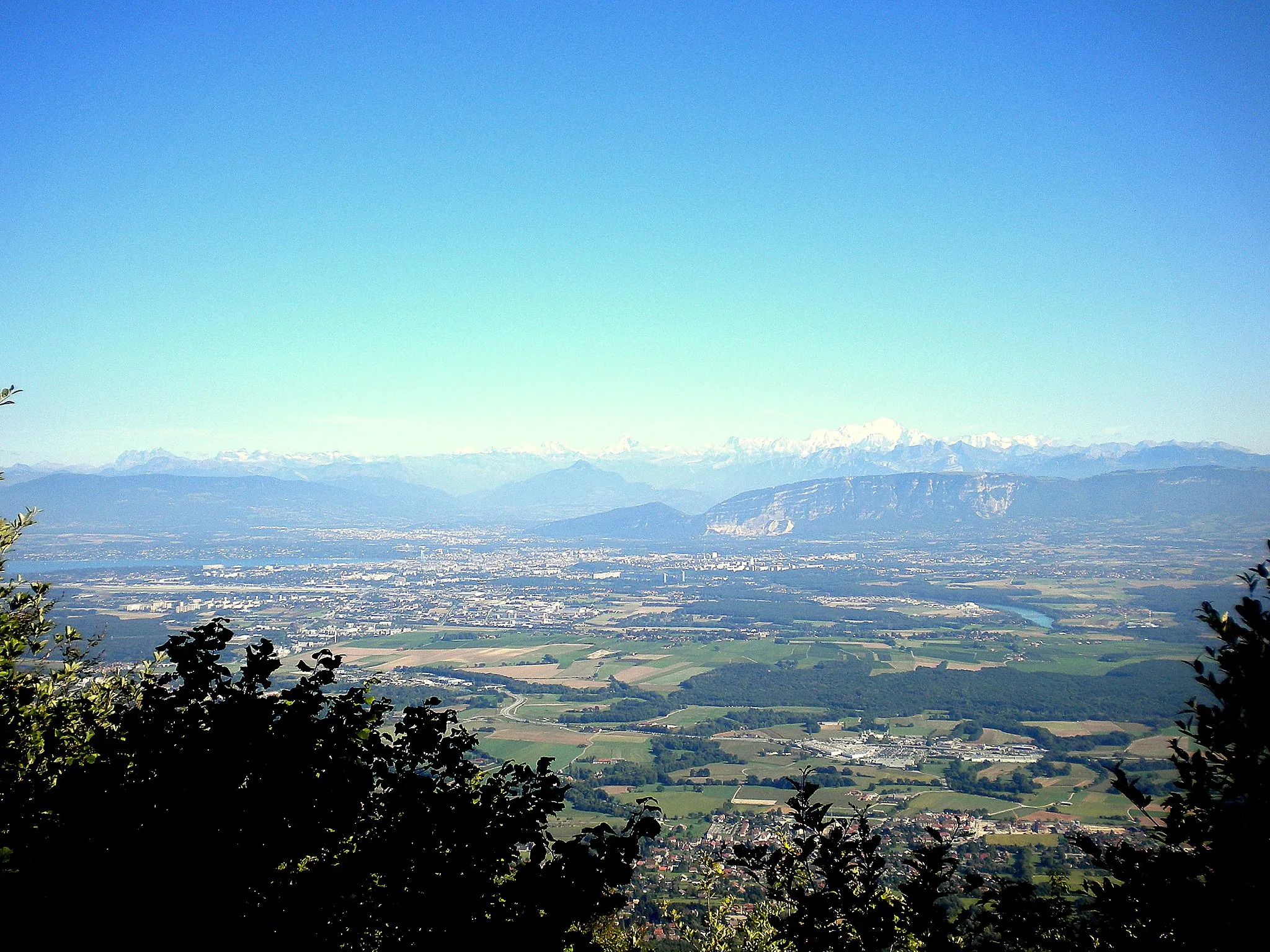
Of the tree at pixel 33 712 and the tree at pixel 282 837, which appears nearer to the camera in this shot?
the tree at pixel 282 837

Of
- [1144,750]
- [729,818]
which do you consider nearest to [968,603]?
[1144,750]

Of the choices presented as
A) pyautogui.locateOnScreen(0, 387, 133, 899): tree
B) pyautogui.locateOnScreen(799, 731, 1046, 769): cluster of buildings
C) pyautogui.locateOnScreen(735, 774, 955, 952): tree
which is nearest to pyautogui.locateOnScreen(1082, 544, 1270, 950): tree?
pyautogui.locateOnScreen(735, 774, 955, 952): tree

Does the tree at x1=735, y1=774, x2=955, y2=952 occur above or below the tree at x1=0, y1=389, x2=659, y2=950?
below

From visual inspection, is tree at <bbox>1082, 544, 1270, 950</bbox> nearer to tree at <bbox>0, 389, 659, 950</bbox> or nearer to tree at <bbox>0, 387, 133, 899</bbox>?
tree at <bbox>0, 389, 659, 950</bbox>

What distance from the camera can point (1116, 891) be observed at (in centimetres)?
434

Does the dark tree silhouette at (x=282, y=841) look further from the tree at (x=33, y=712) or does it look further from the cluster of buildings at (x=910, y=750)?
the cluster of buildings at (x=910, y=750)

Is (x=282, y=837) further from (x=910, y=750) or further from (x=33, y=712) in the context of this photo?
(x=910, y=750)

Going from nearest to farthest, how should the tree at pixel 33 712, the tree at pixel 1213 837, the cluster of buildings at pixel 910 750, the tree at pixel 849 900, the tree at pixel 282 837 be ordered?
the tree at pixel 1213 837
the tree at pixel 282 837
the tree at pixel 849 900
the tree at pixel 33 712
the cluster of buildings at pixel 910 750

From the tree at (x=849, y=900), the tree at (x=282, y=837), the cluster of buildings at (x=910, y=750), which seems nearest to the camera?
the tree at (x=282, y=837)

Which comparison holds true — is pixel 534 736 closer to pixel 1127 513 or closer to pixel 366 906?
pixel 366 906

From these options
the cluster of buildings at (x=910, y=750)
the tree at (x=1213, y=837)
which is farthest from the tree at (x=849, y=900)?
the cluster of buildings at (x=910, y=750)

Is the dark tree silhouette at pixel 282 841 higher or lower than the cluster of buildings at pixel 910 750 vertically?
higher

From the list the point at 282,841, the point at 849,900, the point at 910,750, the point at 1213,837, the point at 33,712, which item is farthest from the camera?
the point at 910,750

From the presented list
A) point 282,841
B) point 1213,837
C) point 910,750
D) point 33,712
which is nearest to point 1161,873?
point 1213,837
